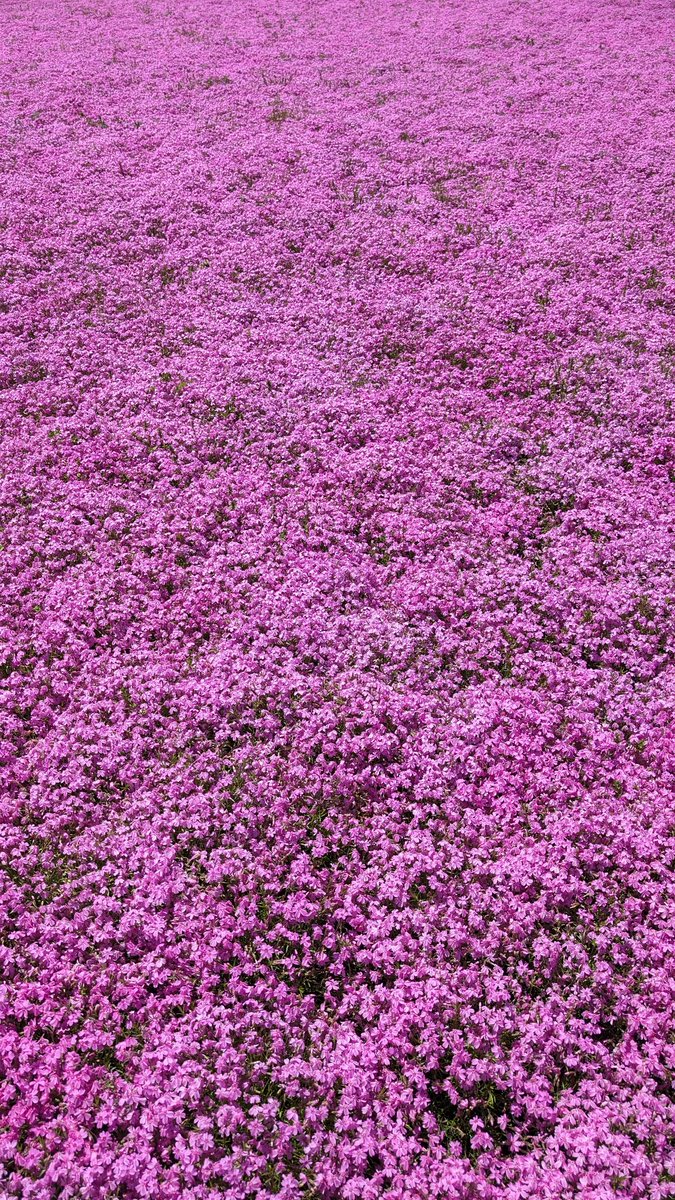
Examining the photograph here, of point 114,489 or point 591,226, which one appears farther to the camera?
point 591,226

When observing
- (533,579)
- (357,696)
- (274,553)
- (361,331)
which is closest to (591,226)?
(361,331)

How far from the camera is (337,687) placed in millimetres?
8531

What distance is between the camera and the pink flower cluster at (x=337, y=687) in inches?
217

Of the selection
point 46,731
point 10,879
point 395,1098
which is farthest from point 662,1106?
point 46,731

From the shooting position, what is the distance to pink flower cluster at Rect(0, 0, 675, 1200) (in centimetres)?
552

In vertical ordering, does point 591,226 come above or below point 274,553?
above

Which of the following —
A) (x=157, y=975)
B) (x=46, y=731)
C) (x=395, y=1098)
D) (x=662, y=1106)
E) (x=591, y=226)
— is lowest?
(x=662, y=1106)

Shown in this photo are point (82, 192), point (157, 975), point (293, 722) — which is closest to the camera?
point (157, 975)

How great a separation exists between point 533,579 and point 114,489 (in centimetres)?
643

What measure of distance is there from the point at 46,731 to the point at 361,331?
9984mm

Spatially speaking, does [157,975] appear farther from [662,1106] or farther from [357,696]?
[662,1106]

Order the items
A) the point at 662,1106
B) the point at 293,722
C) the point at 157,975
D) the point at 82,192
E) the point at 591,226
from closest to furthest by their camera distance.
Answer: the point at 662,1106, the point at 157,975, the point at 293,722, the point at 591,226, the point at 82,192

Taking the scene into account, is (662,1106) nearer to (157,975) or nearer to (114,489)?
(157,975)

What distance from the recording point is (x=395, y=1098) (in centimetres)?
544
